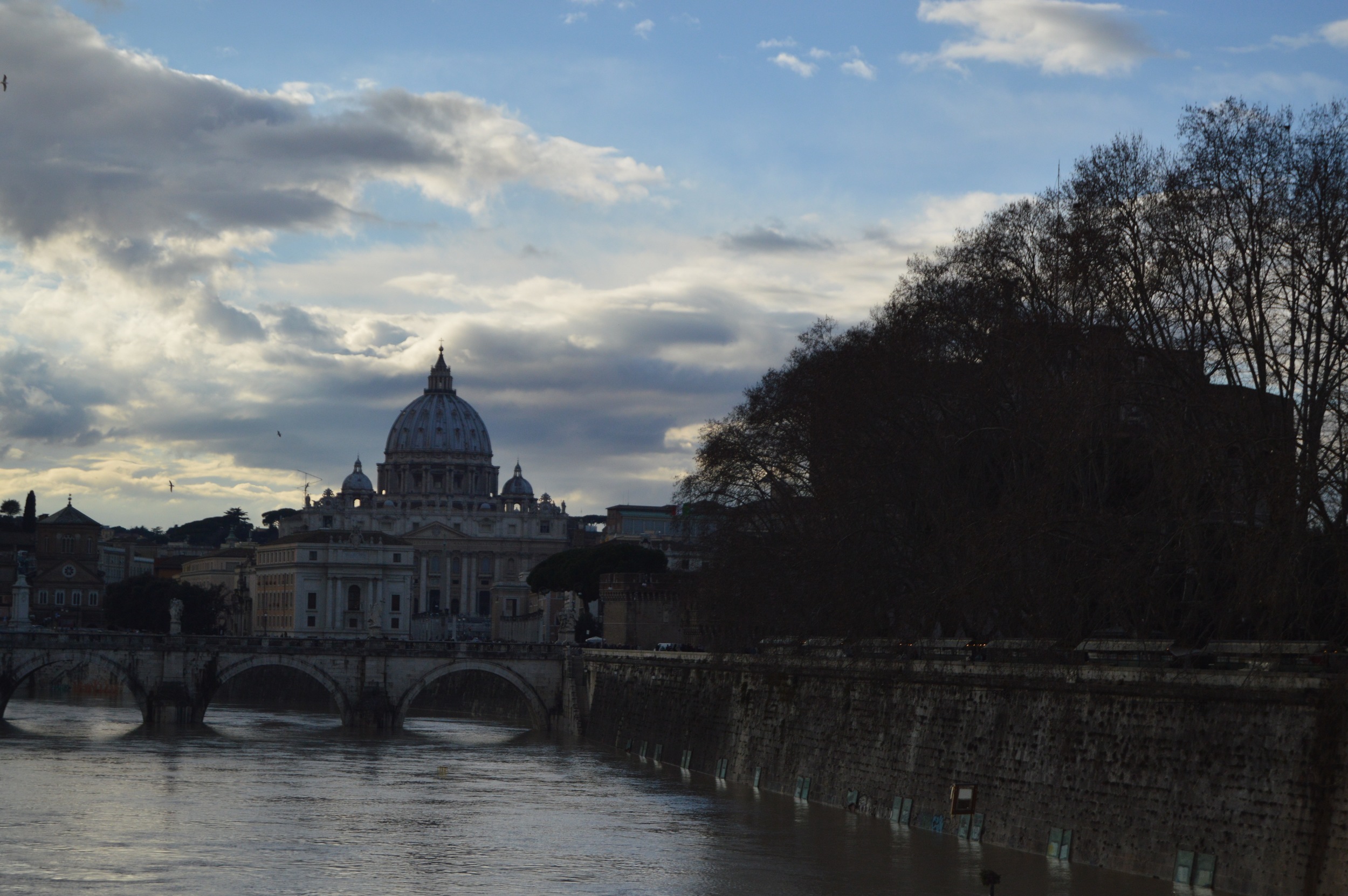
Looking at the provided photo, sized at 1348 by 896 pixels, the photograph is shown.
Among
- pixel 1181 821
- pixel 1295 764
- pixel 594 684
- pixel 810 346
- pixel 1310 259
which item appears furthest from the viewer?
pixel 594 684

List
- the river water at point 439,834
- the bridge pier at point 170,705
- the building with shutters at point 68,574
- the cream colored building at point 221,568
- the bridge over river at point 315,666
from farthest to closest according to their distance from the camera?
the cream colored building at point 221,568 < the building with shutters at point 68,574 < the bridge pier at point 170,705 < the bridge over river at point 315,666 < the river water at point 439,834

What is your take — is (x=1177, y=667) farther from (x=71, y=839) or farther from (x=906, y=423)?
(x=71, y=839)

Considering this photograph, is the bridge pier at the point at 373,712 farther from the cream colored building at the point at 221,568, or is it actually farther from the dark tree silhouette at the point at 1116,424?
the cream colored building at the point at 221,568

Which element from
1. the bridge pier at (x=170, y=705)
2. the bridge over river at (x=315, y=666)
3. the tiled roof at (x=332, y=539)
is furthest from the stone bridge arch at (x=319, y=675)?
the tiled roof at (x=332, y=539)

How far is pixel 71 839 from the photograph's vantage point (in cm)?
3566

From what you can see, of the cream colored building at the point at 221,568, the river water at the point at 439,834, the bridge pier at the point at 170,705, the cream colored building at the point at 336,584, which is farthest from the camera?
the cream colored building at the point at 221,568

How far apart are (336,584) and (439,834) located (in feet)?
337

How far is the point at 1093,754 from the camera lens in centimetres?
3141

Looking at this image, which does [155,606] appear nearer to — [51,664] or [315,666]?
[315,666]

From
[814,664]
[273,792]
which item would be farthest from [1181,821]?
[273,792]

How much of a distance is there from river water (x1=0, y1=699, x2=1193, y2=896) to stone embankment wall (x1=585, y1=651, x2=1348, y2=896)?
748mm

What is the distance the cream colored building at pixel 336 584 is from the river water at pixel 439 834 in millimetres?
77820

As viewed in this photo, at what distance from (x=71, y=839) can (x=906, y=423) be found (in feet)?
69.6

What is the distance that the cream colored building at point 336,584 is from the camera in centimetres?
13750
